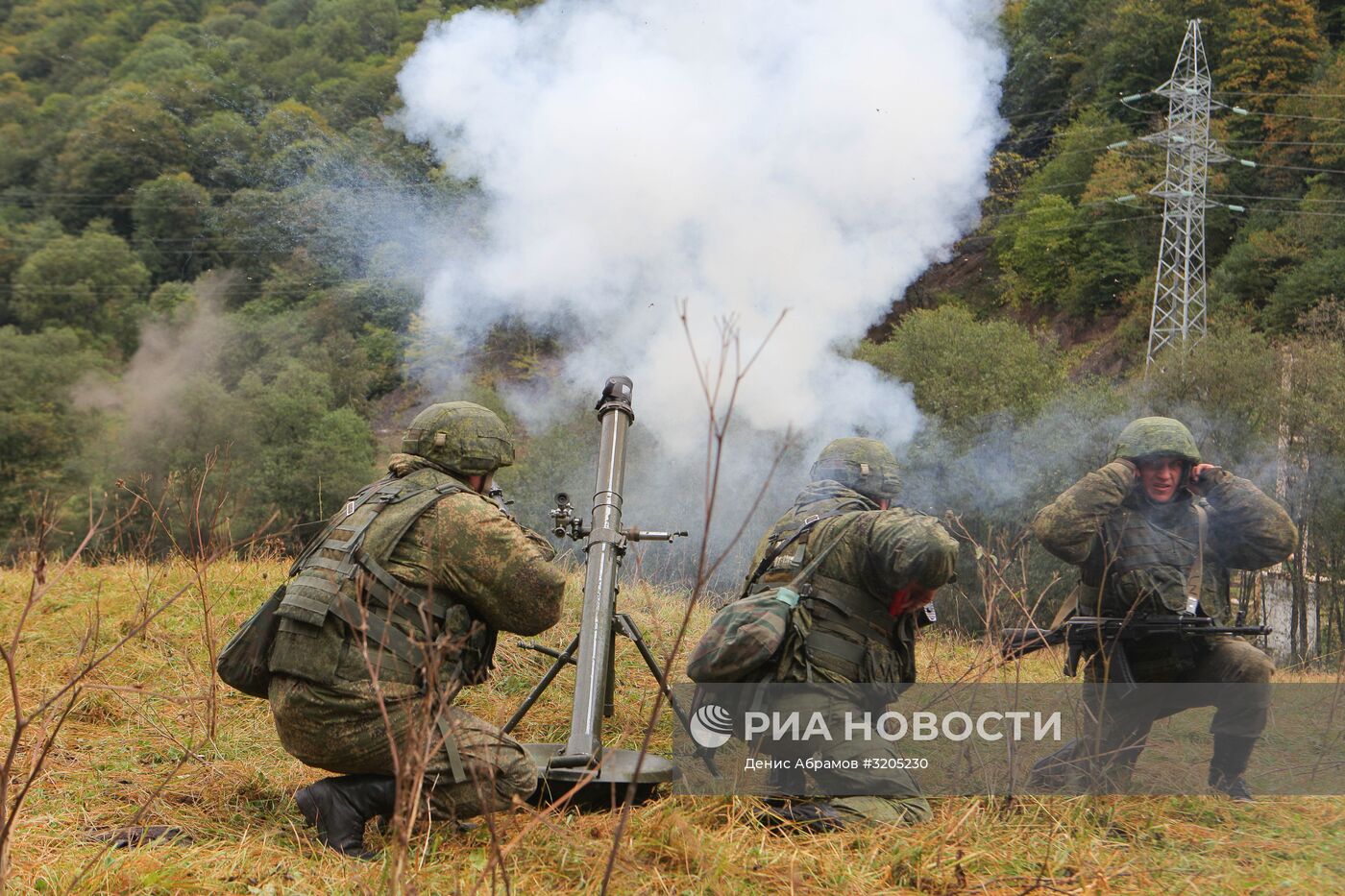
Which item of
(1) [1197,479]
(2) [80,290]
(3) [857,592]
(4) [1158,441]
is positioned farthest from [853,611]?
(2) [80,290]

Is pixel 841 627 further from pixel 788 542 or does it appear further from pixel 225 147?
pixel 225 147

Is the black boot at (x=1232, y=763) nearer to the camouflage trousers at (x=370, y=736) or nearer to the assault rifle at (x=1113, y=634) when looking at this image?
the assault rifle at (x=1113, y=634)

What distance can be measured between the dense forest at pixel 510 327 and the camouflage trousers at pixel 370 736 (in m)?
11.5

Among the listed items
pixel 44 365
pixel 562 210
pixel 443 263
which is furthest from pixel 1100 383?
→ pixel 44 365

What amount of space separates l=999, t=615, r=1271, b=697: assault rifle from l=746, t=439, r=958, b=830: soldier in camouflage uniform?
0.66 m

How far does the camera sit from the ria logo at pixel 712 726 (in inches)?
189

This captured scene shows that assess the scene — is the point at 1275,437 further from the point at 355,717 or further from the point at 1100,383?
the point at 355,717

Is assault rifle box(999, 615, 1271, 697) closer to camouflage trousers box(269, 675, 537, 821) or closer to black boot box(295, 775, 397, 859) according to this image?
camouflage trousers box(269, 675, 537, 821)

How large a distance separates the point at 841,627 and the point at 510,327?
29.6 meters

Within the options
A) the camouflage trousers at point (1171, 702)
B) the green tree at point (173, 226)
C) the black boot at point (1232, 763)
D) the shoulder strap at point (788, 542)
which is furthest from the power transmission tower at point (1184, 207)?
the green tree at point (173, 226)

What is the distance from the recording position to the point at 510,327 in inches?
1321

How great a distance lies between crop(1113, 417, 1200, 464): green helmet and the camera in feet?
18.1

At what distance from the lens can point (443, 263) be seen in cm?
2758

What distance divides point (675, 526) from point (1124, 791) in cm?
1980
